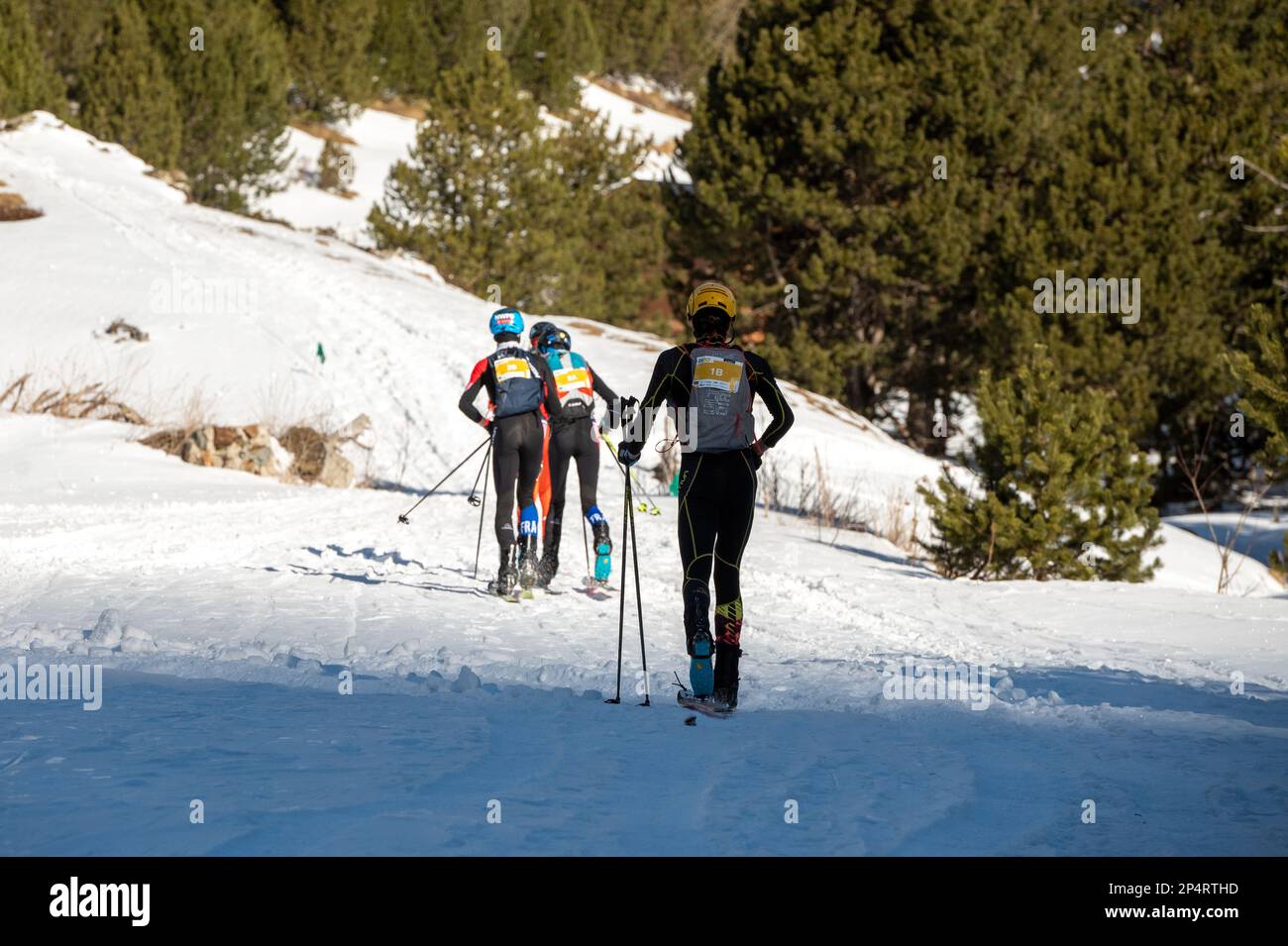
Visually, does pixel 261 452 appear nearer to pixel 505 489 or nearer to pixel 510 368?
pixel 505 489

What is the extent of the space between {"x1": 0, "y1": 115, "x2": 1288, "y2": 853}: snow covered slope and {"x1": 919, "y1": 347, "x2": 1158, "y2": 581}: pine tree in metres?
0.82

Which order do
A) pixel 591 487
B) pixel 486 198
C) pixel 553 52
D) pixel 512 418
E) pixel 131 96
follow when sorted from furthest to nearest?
pixel 553 52, pixel 131 96, pixel 486 198, pixel 591 487, pixel 512 418

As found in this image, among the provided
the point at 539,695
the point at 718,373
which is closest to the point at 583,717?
the point at 539,695

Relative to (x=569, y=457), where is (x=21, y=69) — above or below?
above

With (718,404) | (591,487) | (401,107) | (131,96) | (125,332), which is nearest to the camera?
(718,404)

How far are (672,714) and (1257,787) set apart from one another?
8.48 ft

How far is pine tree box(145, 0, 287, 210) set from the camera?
44.6m

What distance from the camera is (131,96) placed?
138 feet

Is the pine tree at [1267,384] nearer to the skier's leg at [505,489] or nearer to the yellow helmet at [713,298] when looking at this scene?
the skier's leg at [505,489]

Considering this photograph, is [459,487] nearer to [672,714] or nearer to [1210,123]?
[672,714]

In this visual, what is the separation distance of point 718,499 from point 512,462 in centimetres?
375

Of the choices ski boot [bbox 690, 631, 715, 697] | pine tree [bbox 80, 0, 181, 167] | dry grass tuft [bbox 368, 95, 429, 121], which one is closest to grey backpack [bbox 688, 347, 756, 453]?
ski boot [bbox 690, 631, 715, 697]

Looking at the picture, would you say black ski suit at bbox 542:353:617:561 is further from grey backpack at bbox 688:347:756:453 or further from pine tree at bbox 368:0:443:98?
pine tree at bbox 368:0:443:98

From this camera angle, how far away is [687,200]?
104ft
